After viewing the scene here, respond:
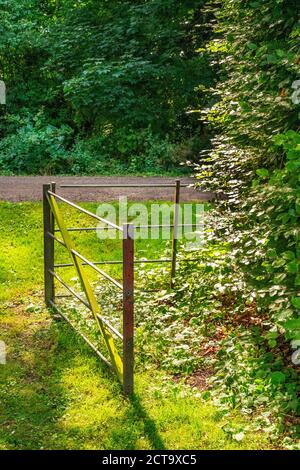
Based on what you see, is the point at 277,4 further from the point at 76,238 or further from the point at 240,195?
the point at 76,238

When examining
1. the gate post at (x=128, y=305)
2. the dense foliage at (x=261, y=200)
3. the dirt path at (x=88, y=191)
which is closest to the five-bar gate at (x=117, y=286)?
the gate post at (x=128, y=305)

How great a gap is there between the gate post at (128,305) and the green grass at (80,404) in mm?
178

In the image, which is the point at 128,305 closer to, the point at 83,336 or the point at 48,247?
the point at 83,336

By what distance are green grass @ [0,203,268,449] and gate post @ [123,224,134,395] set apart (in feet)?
0.59

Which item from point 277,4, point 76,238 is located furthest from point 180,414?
point 76,238

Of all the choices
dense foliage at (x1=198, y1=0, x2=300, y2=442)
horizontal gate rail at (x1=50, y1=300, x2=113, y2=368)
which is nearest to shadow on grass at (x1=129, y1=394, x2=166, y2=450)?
horizontal gate rail at (x1=50, y1=300, x2=113, y2=368)

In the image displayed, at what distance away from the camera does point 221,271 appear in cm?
606

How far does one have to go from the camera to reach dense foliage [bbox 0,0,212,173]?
15.3m

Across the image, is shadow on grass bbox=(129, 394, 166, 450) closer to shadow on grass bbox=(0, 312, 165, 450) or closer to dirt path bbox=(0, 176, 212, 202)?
shadow on grass bbox=(0, 312, 165, 450)

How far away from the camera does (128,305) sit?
14.5 feet

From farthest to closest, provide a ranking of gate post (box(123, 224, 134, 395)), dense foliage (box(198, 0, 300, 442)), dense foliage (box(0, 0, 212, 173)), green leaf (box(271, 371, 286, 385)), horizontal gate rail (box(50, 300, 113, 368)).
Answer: dense foliage (box(0, 0, 212, 173)) < horizontal gate rail (box(50, 300, 113, 368)) < gate post (box(123, 224, 134, 395)) < green leaf (box(271, 371, 286, 385)) < dense foliage (box(198, 0, 300, 442))

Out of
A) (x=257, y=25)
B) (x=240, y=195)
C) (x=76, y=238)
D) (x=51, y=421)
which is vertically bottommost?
(x=51, y=421)

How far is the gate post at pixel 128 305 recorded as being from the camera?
4.34m

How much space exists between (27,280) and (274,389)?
13.0 feet
